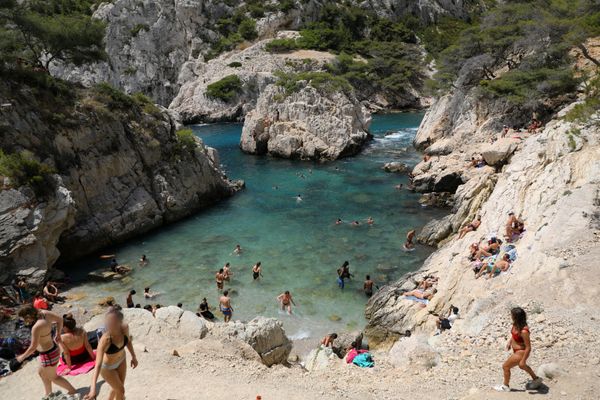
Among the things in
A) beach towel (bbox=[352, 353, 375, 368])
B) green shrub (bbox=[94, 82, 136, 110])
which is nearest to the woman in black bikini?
beach towel (bbox=[352, 353, 375, 368])

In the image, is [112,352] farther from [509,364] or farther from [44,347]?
[509,364]

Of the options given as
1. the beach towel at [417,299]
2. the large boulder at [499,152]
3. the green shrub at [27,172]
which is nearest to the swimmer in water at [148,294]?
the green shrub at [27,172]

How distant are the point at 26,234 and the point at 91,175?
7.20 m

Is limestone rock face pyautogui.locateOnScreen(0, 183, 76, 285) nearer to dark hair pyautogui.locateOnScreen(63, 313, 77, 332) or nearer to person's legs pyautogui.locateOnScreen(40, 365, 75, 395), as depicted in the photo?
person's legs pyautogui.locateOnScreen(40, 365, 75, 395)

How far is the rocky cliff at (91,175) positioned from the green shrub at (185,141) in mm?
85

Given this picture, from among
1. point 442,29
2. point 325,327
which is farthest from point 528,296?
point 442,29

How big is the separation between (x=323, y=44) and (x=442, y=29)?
31.4 m

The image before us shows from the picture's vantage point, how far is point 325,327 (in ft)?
56.2

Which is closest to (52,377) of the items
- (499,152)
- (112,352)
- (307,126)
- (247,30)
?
(112,352)

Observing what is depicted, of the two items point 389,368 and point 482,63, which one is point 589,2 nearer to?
point 482,63

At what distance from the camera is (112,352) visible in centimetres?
676

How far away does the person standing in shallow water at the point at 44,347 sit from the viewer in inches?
303

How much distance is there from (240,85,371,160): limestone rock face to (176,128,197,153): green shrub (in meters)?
16.0

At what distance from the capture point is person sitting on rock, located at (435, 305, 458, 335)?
13.6 metres
